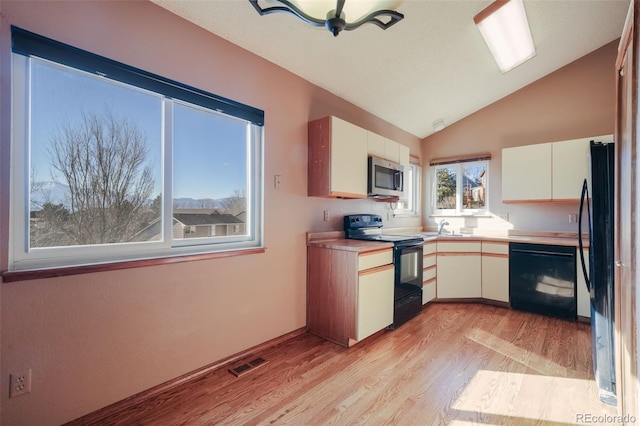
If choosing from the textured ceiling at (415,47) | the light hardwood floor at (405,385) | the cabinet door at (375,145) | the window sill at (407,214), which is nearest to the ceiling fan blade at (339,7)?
the textured ceiling at (415,47)

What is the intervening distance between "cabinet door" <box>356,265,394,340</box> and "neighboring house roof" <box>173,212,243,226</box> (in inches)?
47.4

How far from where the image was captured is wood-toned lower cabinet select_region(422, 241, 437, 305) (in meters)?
3.42

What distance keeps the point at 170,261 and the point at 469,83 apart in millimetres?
3711

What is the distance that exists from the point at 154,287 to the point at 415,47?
9.47ft

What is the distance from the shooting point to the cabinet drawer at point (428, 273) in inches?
135

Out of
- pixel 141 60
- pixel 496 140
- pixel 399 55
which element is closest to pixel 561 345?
pixel 496 140

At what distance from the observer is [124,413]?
64.7 inches

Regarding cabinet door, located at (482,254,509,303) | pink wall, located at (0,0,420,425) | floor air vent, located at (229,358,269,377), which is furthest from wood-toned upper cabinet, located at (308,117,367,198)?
cabinet door, located at (482,254,509,303)

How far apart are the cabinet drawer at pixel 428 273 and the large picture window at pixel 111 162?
2.26 m

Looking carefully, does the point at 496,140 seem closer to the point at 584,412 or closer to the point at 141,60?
the point at 584,412

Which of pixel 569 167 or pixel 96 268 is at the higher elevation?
pixel 569 167

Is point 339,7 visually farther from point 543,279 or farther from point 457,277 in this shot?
point 543,279

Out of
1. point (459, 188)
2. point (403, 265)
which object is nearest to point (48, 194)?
point (403, 265)

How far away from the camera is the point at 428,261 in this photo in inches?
139
